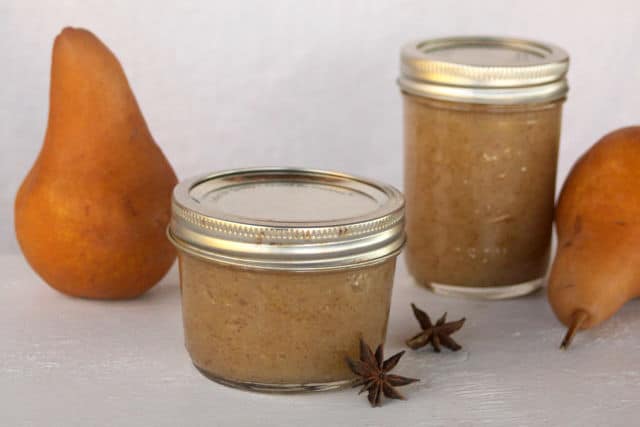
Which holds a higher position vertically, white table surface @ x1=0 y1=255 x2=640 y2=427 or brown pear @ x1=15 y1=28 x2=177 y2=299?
brown pear @ x1=15 y1=28 x2=177 y2=299

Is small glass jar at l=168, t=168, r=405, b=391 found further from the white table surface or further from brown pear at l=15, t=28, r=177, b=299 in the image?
brown pear at l=15, t=28, r=177, b=299

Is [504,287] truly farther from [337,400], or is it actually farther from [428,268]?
[337,400]

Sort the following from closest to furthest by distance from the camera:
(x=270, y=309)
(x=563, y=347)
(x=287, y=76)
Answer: (x=270, y=309)
(x=563, y=347)
(x=287, y=76)

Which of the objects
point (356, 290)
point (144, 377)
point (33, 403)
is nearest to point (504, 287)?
point (356, 290)

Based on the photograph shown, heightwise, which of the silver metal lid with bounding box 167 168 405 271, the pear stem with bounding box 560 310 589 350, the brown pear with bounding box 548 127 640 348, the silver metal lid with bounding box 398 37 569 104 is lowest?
the pear stem with bounding box 560 310 589 350

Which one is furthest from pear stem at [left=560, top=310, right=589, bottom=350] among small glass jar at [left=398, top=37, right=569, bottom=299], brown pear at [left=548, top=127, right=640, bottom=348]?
small glass jar at [left=398, top=37, right=569, bottom=299]

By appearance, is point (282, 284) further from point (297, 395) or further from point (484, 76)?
point (484, 76)

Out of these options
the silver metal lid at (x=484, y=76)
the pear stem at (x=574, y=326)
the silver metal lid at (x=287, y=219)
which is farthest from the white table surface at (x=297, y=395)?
the silver metal lid at (x=484, y=76)
